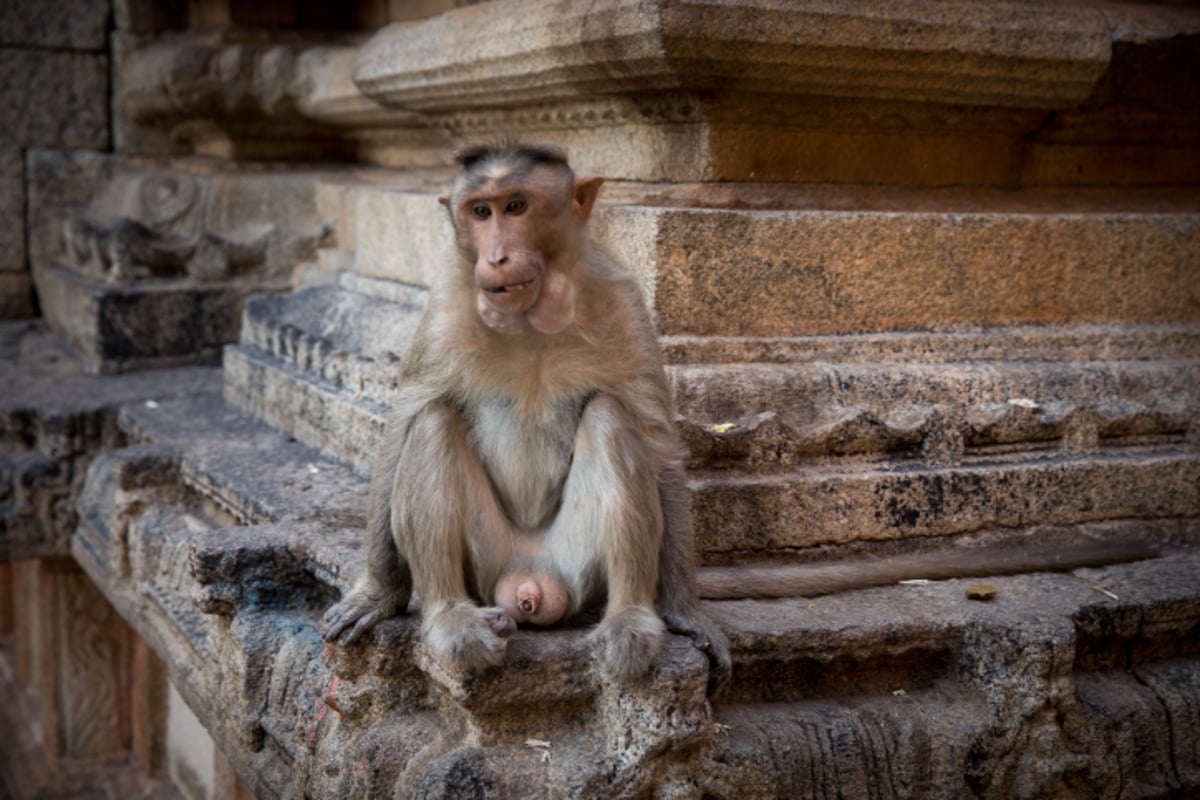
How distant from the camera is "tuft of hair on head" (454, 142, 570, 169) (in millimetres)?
2719

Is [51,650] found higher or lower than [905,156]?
lower

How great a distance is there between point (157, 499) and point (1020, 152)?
3.20 meters

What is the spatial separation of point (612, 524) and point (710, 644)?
1.09 feet

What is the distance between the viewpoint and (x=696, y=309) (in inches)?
143

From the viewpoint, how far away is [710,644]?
2.78 metres

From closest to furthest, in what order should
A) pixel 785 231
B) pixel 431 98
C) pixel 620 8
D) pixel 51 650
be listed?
pixel 620 8 → pixel 785 231 → pixel 431 98 → pixel 51 650

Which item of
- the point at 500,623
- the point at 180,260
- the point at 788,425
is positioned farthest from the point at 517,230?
the point at 180,260

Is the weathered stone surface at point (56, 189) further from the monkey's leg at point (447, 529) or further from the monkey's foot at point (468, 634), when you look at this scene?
the monkey's foot at point (468, 634)

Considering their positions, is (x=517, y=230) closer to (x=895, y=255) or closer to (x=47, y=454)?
(x=895, y=255)

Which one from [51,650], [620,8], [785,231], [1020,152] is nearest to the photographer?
[620,8]

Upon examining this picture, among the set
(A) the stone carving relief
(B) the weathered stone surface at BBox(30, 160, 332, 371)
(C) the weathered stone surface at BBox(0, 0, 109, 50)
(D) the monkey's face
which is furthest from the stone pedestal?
(C) the weathered stone surface at BBox(0, 0, 109, 50)

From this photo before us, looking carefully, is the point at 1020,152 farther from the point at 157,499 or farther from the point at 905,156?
the point at 157,499

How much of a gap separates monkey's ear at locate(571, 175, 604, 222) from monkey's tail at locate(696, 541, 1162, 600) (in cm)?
99

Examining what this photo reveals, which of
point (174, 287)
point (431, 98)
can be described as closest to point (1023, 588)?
point (431, 98)
